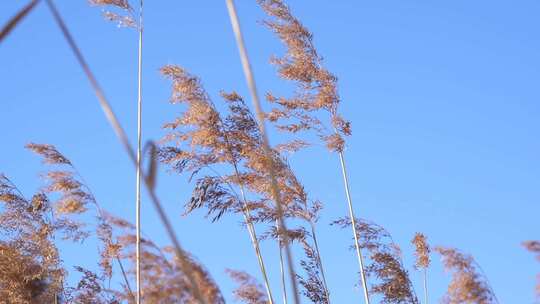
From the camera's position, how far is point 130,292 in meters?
6.27

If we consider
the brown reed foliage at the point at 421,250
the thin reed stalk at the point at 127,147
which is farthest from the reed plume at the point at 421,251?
the thin reed stalk at the point at 127,147

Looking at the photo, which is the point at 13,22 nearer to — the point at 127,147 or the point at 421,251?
the point at 127,147

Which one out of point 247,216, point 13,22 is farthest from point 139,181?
point 13,22

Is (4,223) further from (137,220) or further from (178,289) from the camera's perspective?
(178,289)

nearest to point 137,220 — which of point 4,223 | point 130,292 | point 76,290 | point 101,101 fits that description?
point 130,292

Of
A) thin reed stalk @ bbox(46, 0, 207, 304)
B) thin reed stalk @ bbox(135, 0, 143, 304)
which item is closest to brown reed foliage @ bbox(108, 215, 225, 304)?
thin reed stalk @ bbox(135, 0, 143, 304)

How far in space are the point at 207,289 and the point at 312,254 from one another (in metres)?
2.93

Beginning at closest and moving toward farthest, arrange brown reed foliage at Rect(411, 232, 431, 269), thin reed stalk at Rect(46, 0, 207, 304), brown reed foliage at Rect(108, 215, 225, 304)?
thin reed stalk at Rect(46, 0, 207, 304) < brown reed foliage at Rect(108, 215, 225, 304) < brown reed foliage at Rect(411, 232, 431, 269)

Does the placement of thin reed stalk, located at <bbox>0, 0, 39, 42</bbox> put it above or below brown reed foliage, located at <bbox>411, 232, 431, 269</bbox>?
below

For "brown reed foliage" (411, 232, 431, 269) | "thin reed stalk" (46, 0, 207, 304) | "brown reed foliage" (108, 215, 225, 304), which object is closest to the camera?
"thin reed stalk" (46, 0, 207, 304)

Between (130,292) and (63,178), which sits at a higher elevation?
(63,178)

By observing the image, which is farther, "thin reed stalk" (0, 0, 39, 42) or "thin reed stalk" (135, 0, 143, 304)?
"thin reed stalk" (135, 0, 143, 304)

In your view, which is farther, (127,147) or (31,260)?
(31,260)

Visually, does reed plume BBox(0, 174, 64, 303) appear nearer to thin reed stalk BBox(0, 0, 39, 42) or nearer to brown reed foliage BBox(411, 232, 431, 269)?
brown reed foliage BBox(411, 232, 431, 269)
